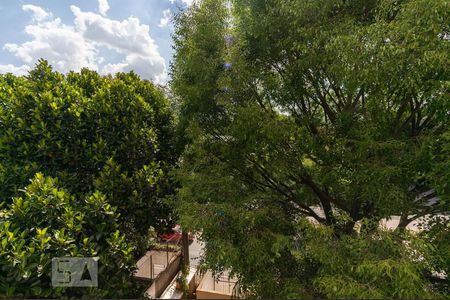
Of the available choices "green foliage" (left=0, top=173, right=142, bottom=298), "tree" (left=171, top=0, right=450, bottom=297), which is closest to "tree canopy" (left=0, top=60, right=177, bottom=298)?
"green foliage" (left=0, top=173, right=142, bottom=298)

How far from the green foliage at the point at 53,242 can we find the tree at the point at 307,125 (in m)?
1.31

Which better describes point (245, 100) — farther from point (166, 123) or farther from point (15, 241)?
point (15, 241)

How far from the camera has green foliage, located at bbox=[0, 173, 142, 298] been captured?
2580 millimetres

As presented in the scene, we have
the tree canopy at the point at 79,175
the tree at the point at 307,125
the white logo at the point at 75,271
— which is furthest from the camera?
the tree at the point at 307,125

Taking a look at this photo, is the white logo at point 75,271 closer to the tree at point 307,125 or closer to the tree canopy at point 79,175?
the tree canopy at point 79,175

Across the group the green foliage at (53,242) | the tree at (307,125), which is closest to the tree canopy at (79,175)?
the green foliage at (53,242)

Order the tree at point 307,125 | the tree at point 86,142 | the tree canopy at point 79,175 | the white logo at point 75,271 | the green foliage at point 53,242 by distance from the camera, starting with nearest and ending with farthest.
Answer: the green foliage at point 53,242 < the white logo at point 75,271 < the tree canopy at point 79,175 < the tree at point 307,125 < the tree at point 86,142

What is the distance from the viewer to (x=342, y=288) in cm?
276

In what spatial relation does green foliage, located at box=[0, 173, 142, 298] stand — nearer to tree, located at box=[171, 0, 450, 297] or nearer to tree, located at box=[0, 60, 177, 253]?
tree, located at box=[0, 60, 177, 253]

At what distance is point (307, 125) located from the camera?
4797mm

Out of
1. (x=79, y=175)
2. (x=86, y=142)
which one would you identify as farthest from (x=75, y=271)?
(x=86, y=142)

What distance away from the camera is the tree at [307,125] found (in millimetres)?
3148

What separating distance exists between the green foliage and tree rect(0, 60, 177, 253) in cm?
64

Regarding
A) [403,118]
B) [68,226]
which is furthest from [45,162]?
[403,118]
